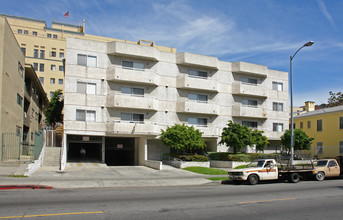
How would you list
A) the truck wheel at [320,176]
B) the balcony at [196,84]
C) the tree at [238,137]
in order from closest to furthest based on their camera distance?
the truck wheel at [320,176] → the tree at [238,137] → the balcony at [196,84]

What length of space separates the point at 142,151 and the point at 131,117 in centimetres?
394

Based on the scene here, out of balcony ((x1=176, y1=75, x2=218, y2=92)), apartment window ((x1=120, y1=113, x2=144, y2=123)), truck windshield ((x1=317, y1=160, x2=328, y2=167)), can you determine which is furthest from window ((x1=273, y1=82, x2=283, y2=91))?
truck windshield ((x1=317, y1=160, x2=328, y2=167))

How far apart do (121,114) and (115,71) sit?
4664 mm

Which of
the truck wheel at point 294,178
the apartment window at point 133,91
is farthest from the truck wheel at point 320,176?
the apartment window at point 133,91

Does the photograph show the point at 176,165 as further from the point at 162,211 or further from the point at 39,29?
the point at 39,29

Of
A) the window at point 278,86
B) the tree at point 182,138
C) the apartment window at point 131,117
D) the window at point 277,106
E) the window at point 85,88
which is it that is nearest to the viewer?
the tree at point 182,138

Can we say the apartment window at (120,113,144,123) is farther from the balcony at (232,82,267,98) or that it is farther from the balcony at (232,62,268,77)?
the balcony at (232,62,268,77)

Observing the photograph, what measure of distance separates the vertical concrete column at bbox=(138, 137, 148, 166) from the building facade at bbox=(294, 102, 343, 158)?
85.3 feet

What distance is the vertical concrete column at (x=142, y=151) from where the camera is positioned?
1319 inches

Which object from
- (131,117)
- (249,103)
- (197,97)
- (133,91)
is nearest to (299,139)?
(249,103)

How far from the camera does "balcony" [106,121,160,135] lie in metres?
32.1

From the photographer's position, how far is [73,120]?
3119 cm

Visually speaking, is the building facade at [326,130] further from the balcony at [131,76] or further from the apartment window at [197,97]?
the balcony at [131,76]

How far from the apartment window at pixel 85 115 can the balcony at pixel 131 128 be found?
1.69 metres
